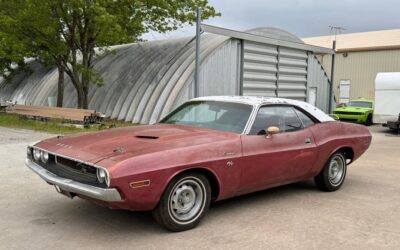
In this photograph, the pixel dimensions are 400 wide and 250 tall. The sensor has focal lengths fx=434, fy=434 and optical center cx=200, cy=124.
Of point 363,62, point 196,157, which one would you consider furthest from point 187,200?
point 363,62

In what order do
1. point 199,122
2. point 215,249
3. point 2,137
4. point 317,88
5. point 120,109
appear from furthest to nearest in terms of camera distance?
point 317,88 → point 120,109 → point 2,137 → point 199,122 → point 215,249

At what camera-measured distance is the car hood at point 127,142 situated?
4543 millimetres

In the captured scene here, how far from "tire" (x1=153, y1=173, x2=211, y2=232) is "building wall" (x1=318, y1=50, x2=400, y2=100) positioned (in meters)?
36.4

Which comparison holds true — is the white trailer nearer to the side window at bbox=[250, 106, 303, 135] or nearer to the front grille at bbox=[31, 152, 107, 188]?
the side window at bbox=[250, 106, 303, 135]

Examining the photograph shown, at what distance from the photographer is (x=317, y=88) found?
24.6 meters

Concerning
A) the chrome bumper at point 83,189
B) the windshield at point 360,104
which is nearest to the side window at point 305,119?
the chrome bumper at point 83,189

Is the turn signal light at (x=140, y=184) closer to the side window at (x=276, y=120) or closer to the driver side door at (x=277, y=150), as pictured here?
the driver side door at (x=277, y=150)

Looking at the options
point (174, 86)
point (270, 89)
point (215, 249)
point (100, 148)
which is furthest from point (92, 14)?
point (215, 249)

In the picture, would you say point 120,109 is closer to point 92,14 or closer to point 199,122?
point 92,14

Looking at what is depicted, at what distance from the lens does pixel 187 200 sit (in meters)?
4.84

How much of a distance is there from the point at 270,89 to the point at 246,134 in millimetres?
15480

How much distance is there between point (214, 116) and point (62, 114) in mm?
12337

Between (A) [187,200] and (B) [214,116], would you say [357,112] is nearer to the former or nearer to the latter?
(B) [214,116]

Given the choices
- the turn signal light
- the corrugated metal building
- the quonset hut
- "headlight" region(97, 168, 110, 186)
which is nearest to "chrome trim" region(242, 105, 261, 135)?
the turn signal light
